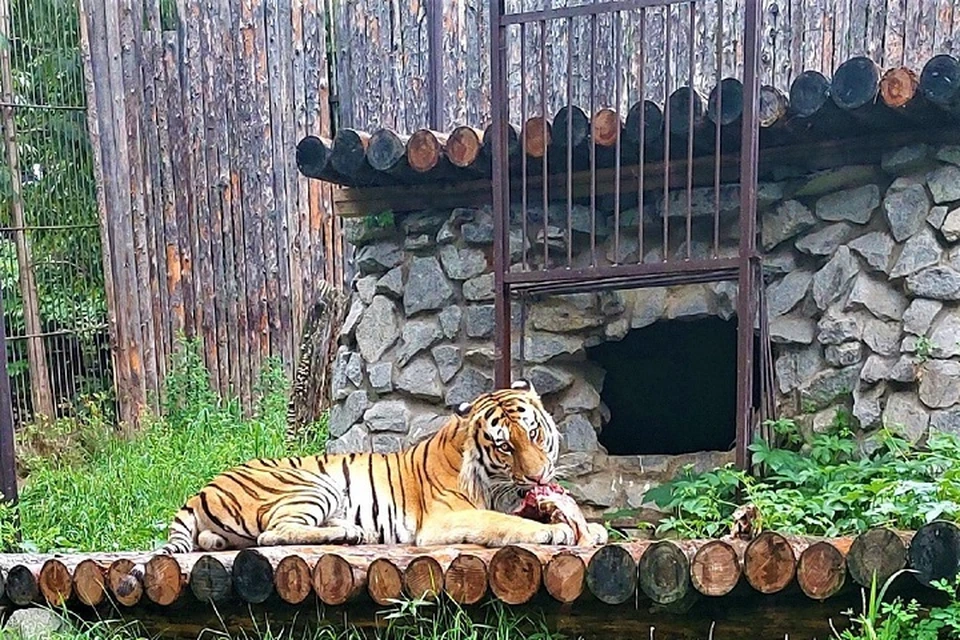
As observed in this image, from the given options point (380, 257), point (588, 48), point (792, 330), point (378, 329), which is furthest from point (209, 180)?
point (792, 330)

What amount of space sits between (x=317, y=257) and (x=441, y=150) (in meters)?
3.43

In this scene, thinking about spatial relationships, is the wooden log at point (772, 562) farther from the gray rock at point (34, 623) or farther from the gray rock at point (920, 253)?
the gray rock at point (34, 623)

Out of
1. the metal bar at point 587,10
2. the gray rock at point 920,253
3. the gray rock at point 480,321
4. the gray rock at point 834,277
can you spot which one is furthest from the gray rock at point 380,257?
the gray rock at point 920,253

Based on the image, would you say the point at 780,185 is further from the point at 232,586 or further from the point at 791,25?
the point at 232,586

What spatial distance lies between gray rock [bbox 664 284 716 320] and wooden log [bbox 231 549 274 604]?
2576 millimetres

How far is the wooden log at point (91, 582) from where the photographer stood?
159 inches

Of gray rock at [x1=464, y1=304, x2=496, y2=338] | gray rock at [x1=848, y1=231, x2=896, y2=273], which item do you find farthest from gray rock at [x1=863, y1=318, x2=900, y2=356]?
gray rock at [x1=464, y1=304, x2=496, y2=338]

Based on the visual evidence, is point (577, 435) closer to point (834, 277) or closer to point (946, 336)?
point (834, 277)

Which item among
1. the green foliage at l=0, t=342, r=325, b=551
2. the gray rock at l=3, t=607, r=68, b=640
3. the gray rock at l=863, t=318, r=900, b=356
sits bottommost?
the green foliage at l=0, t=342, r=325, b=551

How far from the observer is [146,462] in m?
7.66

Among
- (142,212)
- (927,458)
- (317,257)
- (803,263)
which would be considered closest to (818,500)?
(927,458)

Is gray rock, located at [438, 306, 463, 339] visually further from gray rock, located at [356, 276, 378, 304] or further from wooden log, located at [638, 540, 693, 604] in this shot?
wooden log, located at [638, 540, 693, 604]

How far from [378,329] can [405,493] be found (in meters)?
1.76

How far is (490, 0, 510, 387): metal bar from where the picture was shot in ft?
16.7
